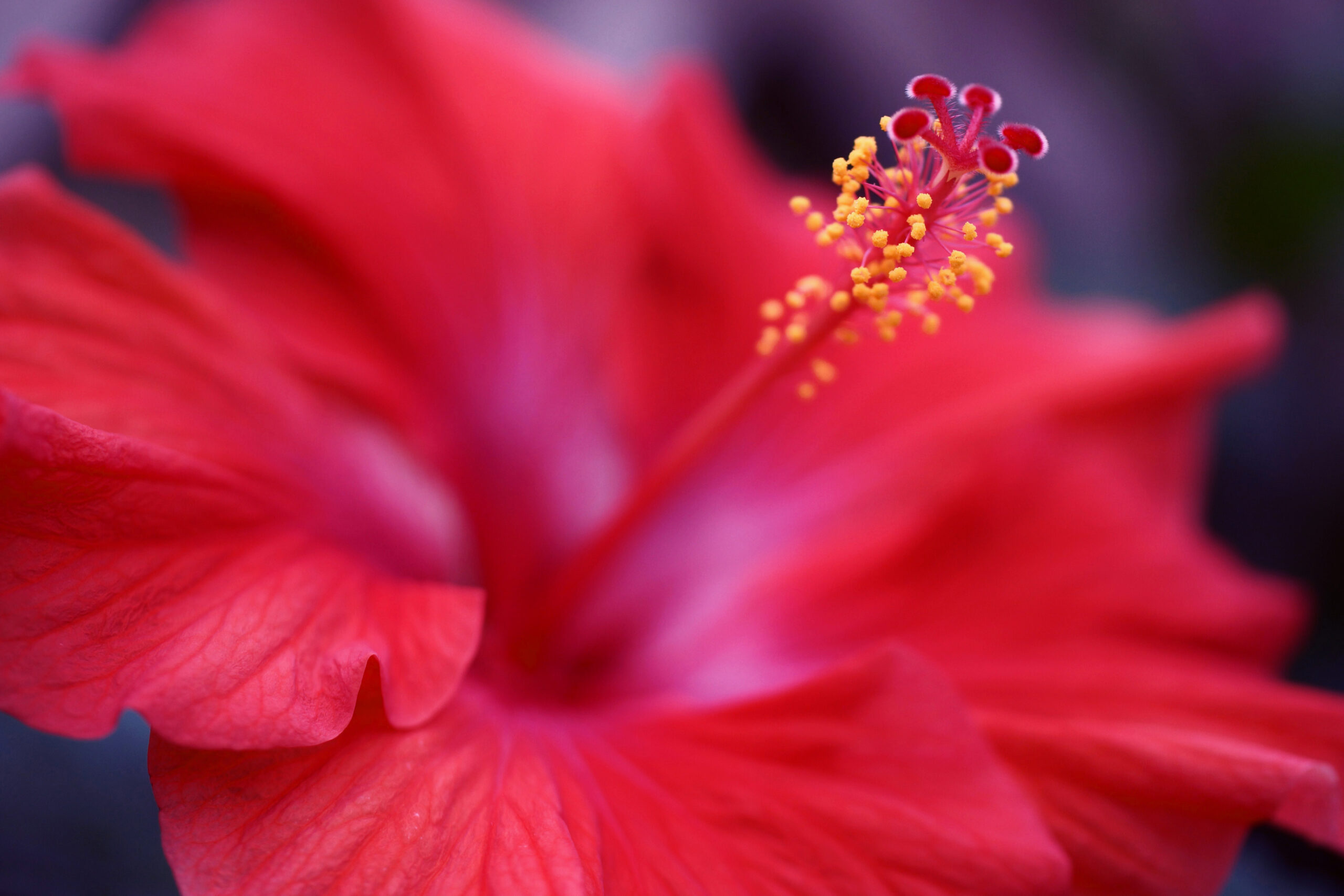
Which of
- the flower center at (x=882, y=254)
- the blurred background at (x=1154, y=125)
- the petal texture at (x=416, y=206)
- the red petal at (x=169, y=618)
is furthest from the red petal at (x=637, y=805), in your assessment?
the blurred background at (x=1154, y=125)

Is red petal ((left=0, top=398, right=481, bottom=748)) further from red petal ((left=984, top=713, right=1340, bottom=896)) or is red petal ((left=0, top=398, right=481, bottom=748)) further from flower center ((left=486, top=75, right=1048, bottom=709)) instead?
red petal ((left=984, top=713, right=1340, bottom=896))

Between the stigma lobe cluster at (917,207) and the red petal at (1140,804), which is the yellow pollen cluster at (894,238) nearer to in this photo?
→ the stigma lobe cluster at (917,207)

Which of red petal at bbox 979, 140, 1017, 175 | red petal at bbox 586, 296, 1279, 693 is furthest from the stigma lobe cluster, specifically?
red petal at bbox 586, 296, 1279, 693

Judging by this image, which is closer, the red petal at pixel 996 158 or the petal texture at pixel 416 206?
the red petal at pixel 996 158

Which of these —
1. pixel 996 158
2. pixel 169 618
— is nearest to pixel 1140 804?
pixel 996 158

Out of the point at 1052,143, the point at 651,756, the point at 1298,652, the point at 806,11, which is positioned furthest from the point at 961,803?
the point at 806,11

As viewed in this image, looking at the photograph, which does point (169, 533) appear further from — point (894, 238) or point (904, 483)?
point (904, 483)
